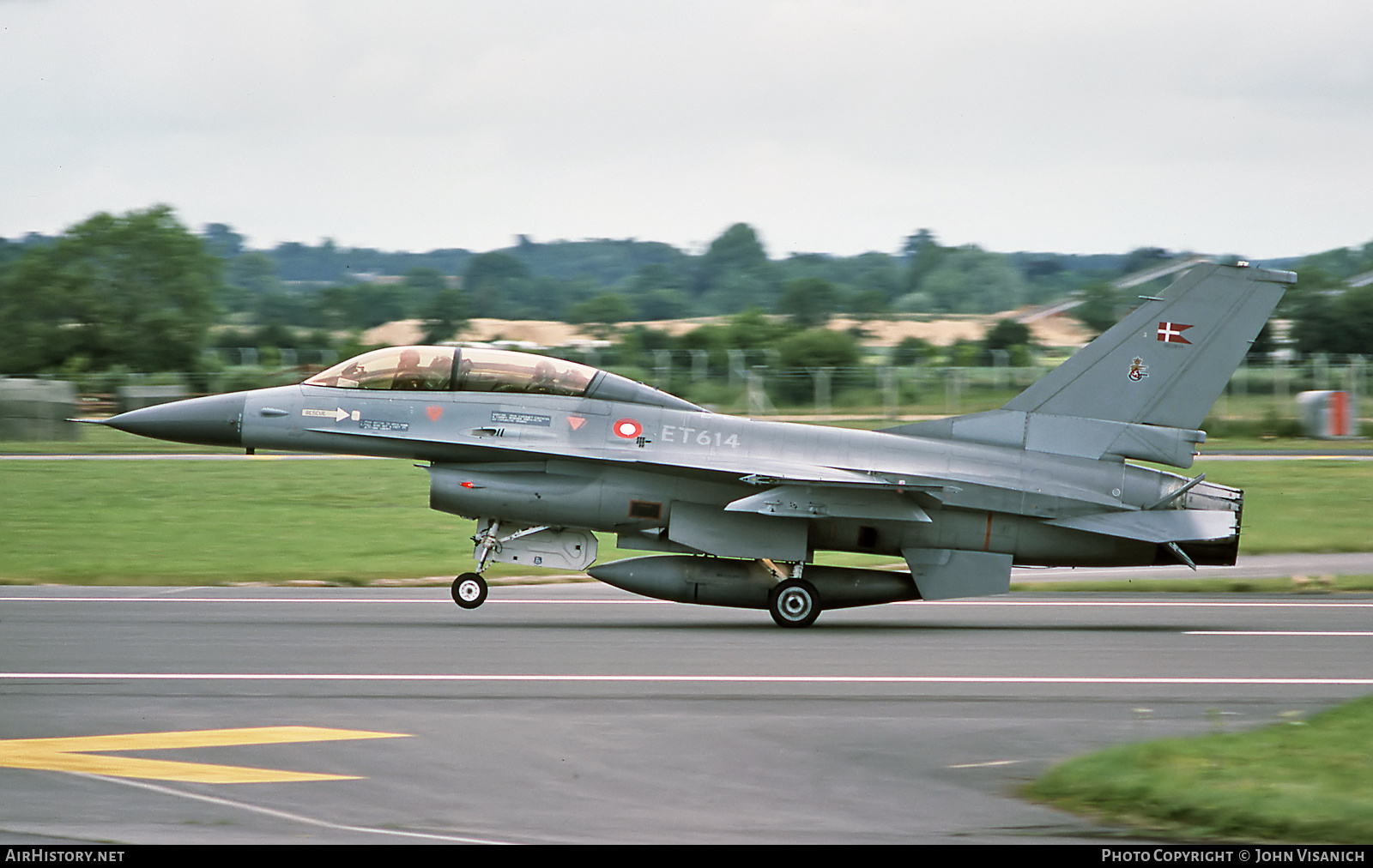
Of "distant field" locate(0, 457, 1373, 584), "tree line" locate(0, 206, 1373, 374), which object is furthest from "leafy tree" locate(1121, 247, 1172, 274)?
"distant field" locate(0, 457, 1373, 584)

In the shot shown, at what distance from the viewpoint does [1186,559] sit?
576 inches

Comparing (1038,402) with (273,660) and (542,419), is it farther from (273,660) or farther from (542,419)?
(273,660)

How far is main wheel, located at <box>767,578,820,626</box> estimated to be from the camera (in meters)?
14.3

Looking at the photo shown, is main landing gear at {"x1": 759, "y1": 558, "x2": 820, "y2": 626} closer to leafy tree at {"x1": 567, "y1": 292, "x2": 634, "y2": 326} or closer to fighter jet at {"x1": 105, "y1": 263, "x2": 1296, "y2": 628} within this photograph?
fighter jet at {"x1": 105, "y1": 263, "x2": 1296, "y2": 628}

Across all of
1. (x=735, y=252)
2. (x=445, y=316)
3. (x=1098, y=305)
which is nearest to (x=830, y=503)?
(x=1098, y=305)

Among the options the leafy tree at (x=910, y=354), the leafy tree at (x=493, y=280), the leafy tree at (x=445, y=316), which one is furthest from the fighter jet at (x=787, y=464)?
the leafy tree at (x=493, y=280)

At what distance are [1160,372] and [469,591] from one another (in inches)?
306

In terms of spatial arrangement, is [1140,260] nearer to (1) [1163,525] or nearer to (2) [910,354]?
(2) [910,354]

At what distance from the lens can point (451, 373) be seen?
14.6 metres

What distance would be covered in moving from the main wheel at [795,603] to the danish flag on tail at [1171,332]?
4.69m

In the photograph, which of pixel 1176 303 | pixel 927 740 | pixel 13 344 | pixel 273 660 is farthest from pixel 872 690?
pixel 13 344

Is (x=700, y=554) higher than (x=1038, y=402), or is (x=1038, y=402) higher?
(x=1038, y=402)

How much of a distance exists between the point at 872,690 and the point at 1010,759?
2.29 metres

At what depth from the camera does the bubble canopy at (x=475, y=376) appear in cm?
1460
